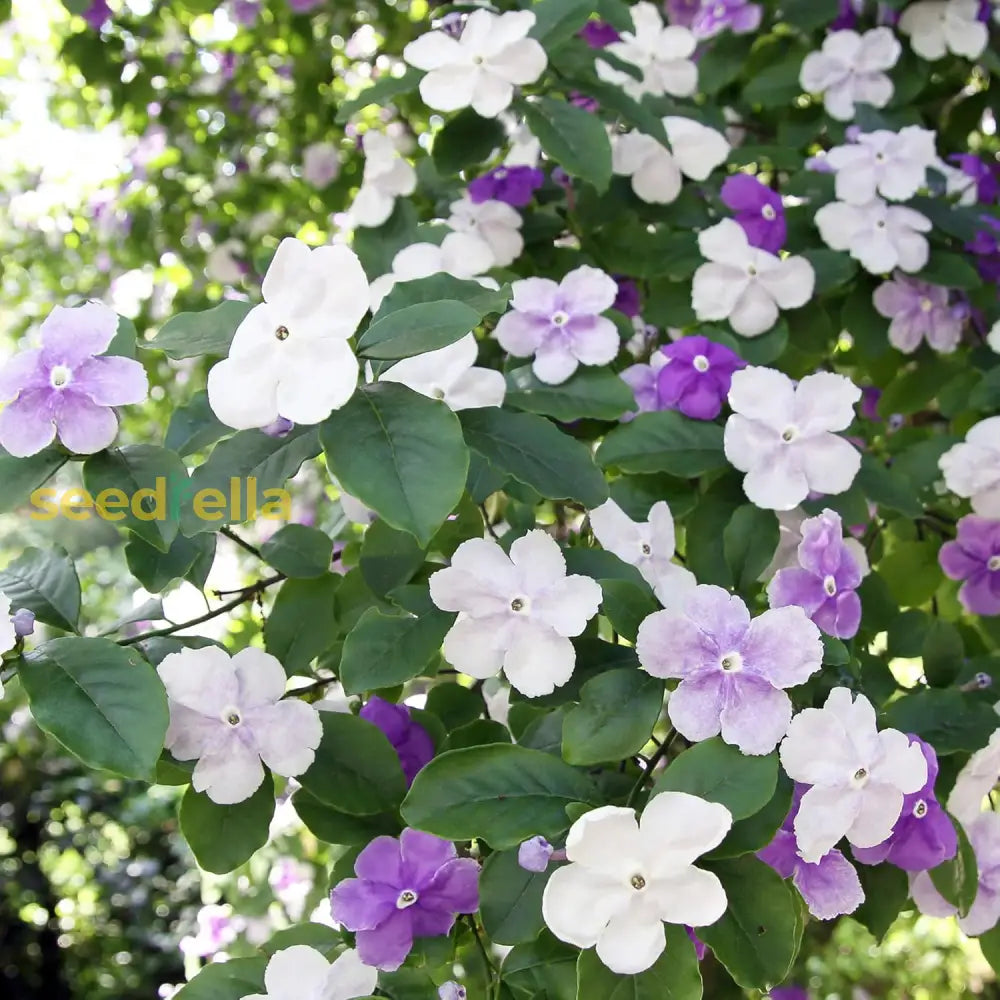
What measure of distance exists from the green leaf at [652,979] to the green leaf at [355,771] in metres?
0.18

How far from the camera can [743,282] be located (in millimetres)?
956

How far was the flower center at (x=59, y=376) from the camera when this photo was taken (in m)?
0.63

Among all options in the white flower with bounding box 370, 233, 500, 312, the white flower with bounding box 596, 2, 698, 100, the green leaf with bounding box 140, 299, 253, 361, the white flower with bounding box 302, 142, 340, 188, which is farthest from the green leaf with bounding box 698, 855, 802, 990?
the white flower with bounding box 302, 142, 340, 188

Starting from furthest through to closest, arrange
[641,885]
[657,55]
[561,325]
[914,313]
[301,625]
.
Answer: [657,55]
[914,313]
[561,325]
[301,625]
[641,885]

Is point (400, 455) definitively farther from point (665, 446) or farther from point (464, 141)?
point (464, 141)

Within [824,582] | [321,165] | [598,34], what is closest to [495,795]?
[824,582]

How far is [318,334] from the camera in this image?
22.4 inches

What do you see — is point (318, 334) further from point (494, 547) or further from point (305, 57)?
point (305, 57)

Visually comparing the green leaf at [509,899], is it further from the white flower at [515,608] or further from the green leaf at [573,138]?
the green leaf at [573,138]

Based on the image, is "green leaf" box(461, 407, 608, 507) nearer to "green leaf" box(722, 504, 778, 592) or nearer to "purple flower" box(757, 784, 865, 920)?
"green leaf" box(722, 504, 778, 592)

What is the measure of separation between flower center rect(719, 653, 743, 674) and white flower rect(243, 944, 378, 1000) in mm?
284

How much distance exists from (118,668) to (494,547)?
0.23m

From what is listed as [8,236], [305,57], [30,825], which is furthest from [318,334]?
[30,825]

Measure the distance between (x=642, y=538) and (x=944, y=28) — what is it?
892 millimetres
